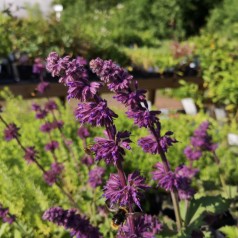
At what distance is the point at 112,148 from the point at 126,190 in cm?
15

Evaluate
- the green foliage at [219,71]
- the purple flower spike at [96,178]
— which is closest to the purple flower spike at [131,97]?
the purple flower spike at [96,178]

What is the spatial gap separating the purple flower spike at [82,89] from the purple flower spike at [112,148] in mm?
152

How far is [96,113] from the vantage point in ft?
3.42

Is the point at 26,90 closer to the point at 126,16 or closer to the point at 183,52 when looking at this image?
the point at 183,52

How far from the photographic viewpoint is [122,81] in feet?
3.73

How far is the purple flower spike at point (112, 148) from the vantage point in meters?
1.10

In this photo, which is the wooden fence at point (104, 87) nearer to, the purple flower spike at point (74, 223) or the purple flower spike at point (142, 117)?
the purple flower spike at point (74, 223)

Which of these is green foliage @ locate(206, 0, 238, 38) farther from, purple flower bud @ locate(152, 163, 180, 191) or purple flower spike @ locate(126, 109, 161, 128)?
purple flower spike @ locate(126, 109, 161, 128)

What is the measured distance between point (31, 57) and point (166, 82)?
2.30 m

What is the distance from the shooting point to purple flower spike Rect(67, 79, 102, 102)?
1.02 m

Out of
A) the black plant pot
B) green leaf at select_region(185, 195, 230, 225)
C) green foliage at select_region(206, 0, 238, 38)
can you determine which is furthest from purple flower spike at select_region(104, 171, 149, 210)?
green foliage at select_region(206, 0, 238, 38)

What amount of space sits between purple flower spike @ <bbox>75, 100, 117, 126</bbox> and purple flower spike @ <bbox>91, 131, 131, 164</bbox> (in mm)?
64

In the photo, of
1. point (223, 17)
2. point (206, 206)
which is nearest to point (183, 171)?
point (206, 206)

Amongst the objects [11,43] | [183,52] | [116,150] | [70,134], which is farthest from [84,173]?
[183,52]
